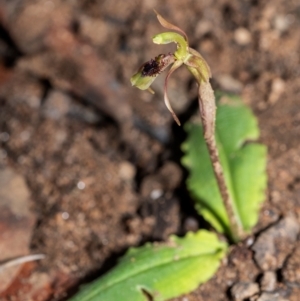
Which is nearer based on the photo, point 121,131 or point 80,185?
point 80,185

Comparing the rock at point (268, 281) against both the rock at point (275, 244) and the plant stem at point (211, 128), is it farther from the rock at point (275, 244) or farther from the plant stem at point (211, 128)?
the plant stem at point (211, 128)

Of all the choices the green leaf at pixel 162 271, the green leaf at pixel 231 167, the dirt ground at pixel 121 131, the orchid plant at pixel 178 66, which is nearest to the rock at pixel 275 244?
the dirt ground at pixel 121 131

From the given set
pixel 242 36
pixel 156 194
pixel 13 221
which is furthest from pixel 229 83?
pixel 13 221

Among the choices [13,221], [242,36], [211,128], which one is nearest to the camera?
[211,128]

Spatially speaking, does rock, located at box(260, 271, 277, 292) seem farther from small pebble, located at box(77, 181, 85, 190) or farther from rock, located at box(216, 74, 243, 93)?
rock, located at box(216, 74, 243, 93)

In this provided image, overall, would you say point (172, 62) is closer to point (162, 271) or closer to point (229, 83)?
point (162, 271)
